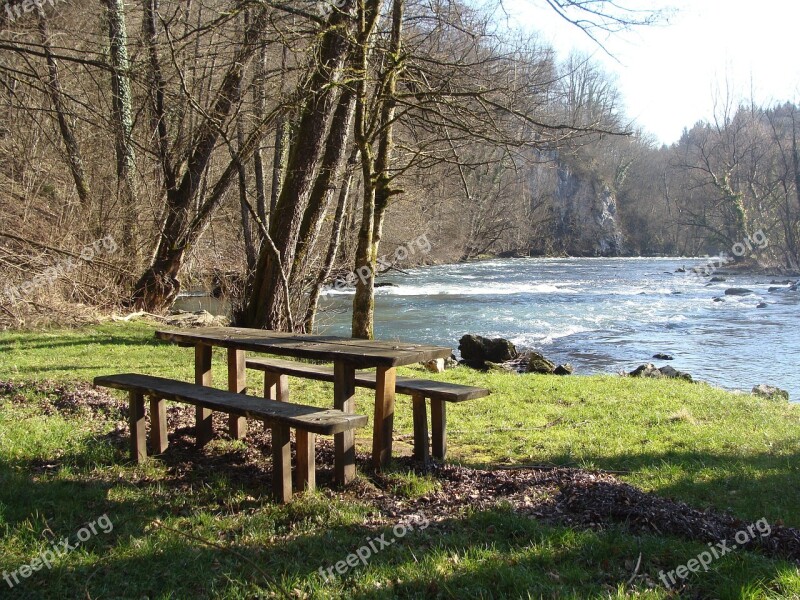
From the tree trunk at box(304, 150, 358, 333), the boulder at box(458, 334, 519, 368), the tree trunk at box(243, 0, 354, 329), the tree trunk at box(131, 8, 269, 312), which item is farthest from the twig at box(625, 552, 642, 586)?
the tree trunk at box(131, 8, 269, 312)

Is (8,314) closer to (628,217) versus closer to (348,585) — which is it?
(348,585)

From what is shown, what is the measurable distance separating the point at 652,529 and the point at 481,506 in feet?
3.32

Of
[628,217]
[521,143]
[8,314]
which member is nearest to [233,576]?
[521,143]

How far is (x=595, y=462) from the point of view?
18.7 feet

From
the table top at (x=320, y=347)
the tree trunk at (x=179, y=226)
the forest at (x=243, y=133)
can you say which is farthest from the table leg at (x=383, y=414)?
the tree trunk at (x=179, y=226)

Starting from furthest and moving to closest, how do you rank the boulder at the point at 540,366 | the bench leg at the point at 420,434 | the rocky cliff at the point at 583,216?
the rocky cliff at the point at 583,216, the boulder at the point at 540,366, the bench leg at the point at 420,434

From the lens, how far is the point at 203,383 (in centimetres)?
579

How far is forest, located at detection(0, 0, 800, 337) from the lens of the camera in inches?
353

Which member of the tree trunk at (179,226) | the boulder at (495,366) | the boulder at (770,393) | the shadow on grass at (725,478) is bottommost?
the boulder at (495,366)

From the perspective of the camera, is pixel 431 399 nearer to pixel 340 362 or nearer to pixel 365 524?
pixel 340 362

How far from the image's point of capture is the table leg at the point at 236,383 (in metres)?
5.69

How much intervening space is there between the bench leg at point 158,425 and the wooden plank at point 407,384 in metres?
1.15

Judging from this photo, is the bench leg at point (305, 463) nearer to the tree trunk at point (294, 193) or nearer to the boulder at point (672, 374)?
the tree trunk at point (294, 193)

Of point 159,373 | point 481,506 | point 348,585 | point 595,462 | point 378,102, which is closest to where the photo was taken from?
point 348,585
